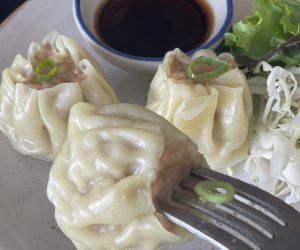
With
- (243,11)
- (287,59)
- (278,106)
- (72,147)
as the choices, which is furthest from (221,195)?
(243,11)

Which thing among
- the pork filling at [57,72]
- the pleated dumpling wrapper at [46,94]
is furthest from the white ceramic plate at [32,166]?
the pork filling at [57,72]

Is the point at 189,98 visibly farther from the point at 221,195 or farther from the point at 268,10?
the point at 221,195

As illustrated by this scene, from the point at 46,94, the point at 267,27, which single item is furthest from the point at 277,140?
the point at 46,94

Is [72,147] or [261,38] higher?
[72,147]

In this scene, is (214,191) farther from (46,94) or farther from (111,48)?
(111,48)

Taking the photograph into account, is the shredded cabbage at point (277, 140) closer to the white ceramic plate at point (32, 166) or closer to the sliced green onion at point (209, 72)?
the sliced green onion at point (209, 72)

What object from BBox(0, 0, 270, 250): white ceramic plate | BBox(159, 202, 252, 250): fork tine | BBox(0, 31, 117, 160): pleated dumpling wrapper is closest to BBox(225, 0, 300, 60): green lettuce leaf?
BBox(0, 0, 270, 250): white ceramic plate

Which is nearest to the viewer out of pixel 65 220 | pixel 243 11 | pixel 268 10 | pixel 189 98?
pixel 65 220

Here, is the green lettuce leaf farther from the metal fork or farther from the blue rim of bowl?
the metal fork
